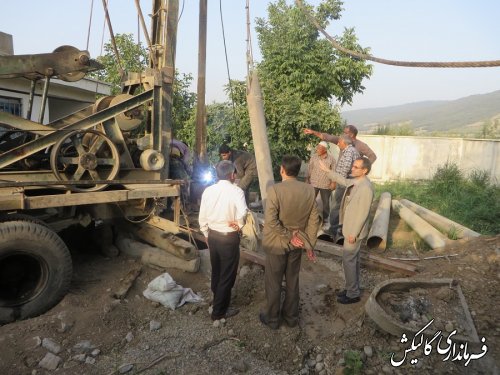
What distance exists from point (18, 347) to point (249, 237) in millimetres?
3148

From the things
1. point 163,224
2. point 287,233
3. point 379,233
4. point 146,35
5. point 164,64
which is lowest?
point 379,233

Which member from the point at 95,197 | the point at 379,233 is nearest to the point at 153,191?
the point at 95,197

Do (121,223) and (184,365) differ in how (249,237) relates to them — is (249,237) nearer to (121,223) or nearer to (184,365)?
(121,223)

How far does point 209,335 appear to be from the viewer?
12.1 feet

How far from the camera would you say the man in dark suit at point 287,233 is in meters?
3.71

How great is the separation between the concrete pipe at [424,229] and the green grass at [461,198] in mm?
394

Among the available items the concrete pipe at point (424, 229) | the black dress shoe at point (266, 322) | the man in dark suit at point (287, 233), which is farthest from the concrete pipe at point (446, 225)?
the black dress shoe at point (266, 322)

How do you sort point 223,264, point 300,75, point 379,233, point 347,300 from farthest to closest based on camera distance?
point 300,75 < point 379,233 < point 347,300 < point 223,264

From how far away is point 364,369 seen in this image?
320 cm

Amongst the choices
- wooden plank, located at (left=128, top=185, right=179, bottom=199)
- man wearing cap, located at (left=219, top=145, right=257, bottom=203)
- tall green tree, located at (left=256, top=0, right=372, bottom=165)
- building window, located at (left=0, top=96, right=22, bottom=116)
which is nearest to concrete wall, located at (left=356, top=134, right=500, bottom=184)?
tall green tree, located at (left=256, top=0, right=372, bottom=165)

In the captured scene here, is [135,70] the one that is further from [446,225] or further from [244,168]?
[446,225]

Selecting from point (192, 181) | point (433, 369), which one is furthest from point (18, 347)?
point (192, 181)

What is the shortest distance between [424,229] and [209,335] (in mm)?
4825

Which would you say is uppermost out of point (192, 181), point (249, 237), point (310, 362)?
point (192, 181)
